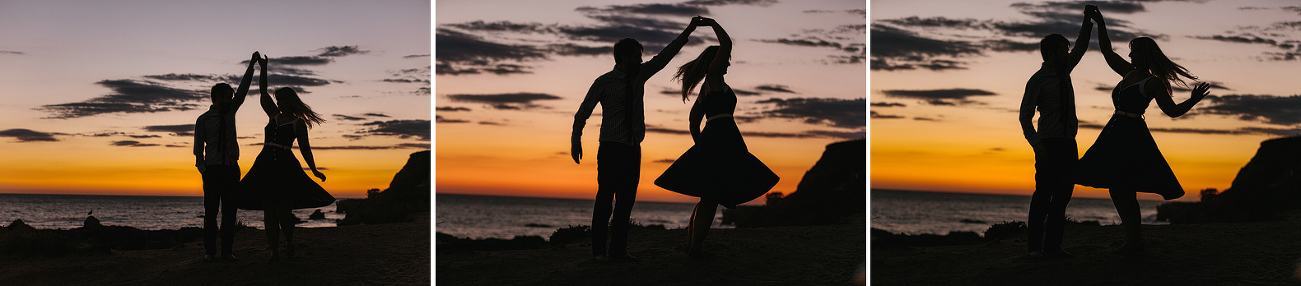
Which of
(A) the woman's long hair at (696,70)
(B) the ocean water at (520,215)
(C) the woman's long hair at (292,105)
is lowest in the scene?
(B) the ocean water at (520,215)

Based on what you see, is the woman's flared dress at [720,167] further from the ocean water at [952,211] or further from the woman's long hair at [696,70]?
the ocean water at [952,211]

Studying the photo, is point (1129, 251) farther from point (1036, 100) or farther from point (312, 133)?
point (312, 133)

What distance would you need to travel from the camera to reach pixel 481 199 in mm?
36875

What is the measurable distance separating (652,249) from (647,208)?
81.8ft

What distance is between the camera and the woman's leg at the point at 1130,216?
4.33m

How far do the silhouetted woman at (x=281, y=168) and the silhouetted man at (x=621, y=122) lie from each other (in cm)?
175

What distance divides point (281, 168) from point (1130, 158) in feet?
14.9

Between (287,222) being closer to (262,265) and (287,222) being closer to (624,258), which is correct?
(262,265)

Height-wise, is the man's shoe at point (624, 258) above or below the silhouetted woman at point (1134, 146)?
below

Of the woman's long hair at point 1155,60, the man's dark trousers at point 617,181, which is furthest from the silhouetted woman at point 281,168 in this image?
the woman's long hair at point 1155,60

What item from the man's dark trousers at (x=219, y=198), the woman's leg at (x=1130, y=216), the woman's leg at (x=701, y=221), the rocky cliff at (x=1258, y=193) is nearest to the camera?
the woman's leg at (x=701, y=221)

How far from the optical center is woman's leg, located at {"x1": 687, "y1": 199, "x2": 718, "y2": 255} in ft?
13.8

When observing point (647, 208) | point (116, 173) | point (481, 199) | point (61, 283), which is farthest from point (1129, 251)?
point (481, 199)

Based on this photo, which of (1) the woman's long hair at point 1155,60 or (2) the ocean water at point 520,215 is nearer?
(1) the woman's long hair at point 1155,60
